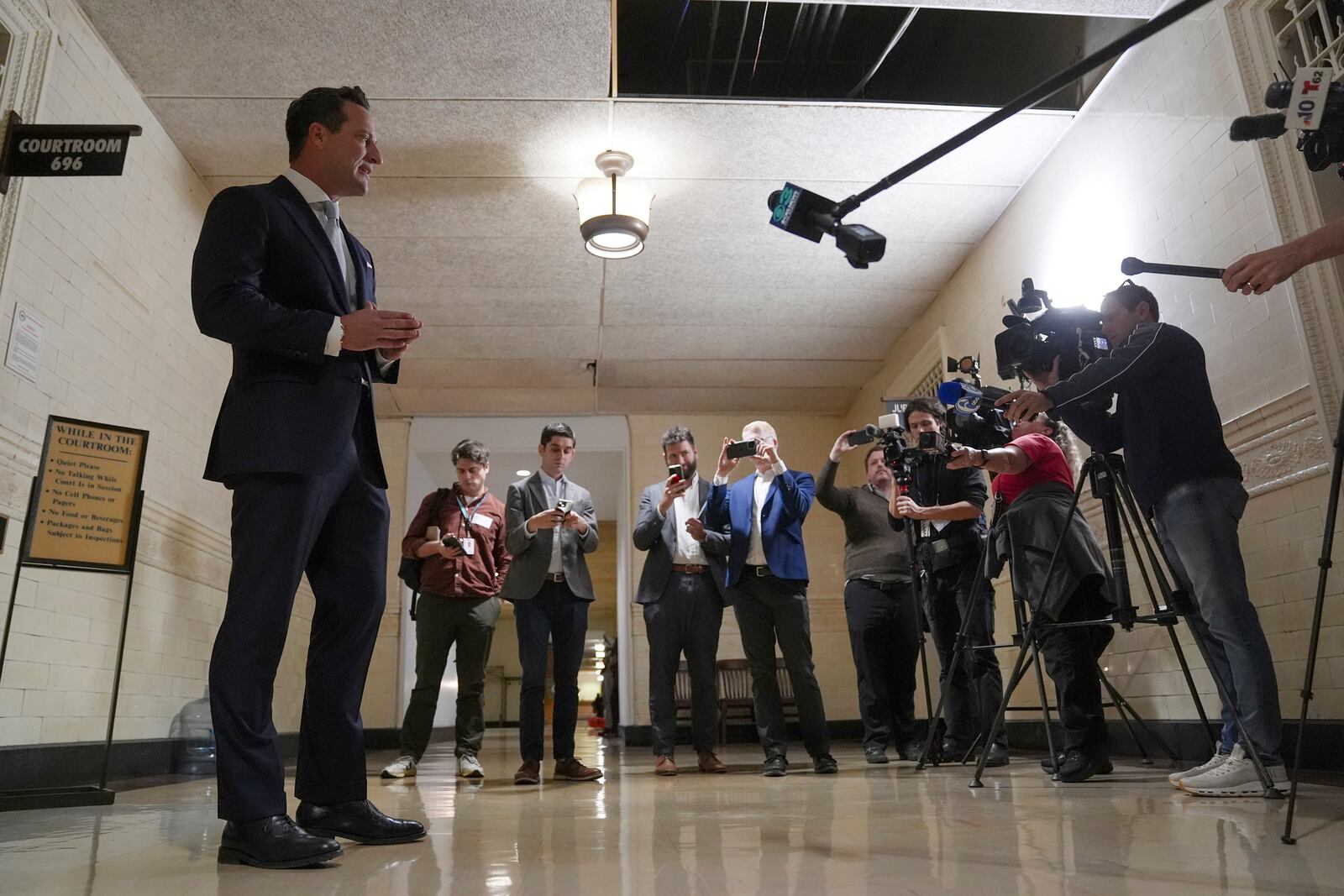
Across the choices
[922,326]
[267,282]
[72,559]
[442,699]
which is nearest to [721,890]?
[267,282]

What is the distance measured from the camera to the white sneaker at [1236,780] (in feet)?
6.97

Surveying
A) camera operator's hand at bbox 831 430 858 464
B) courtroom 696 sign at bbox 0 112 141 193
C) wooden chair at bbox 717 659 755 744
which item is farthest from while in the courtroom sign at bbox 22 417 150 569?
wooden chair at bbox 717 659 755 744

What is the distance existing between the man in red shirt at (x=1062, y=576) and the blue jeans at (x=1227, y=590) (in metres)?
0.42

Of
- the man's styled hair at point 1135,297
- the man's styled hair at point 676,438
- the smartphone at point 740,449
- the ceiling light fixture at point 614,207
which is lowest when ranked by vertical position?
the smartphone at point 740,449

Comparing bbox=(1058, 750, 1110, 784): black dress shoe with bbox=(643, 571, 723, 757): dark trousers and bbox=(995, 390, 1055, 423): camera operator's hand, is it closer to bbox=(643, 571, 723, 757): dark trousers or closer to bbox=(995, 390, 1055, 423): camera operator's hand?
bbox=(995, 390, 1055, 423): camera operator's hand

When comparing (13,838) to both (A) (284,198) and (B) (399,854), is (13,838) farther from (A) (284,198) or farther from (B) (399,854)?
(A) (284,198)

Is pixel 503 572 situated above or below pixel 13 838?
above

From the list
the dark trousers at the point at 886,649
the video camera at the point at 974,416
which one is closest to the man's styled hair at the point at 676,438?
the dark trousers at the point at 886,649

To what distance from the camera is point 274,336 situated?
1576 millimetres

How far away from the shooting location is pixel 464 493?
4.13 meters

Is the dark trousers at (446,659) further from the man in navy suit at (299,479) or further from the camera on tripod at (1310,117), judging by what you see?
the camera on tripod at (1310,117)

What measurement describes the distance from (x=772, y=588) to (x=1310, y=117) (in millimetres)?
2491

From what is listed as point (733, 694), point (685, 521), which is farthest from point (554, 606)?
point (733, 694)

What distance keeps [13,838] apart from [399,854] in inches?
44.2
